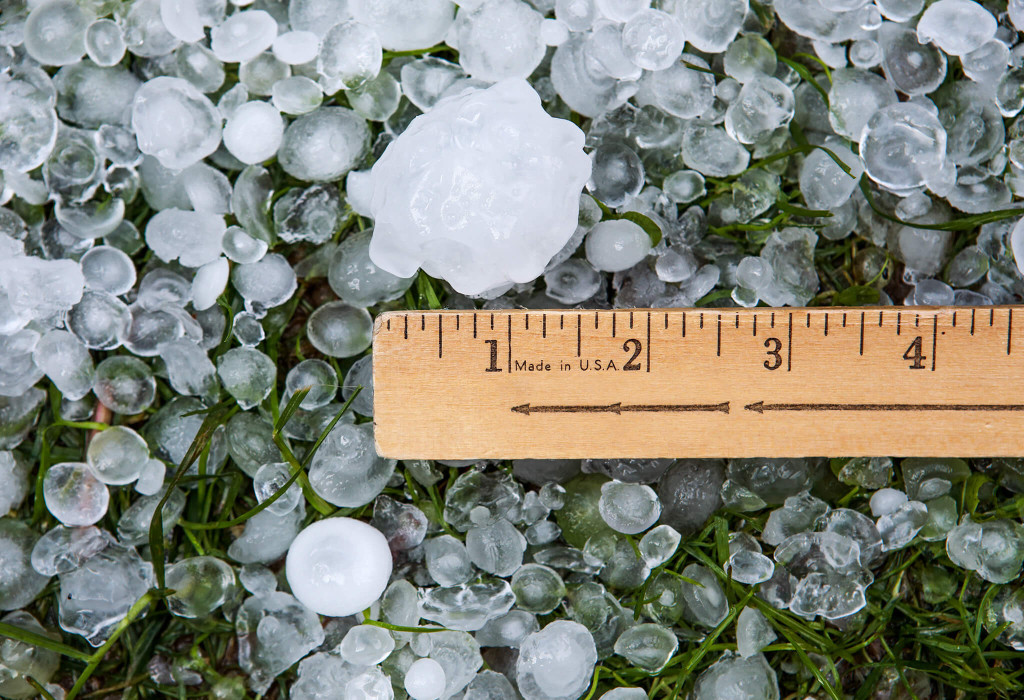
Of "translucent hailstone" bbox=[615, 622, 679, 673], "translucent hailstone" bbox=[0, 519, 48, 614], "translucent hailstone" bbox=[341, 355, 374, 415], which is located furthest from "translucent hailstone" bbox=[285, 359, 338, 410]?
"translucent hailstone" bbox=[615, 622, 679, 673]

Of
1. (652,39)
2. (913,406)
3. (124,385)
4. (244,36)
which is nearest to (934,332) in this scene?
(913,406)

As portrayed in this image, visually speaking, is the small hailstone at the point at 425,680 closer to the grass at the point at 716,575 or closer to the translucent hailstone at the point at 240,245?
the grass at the point at 716,575

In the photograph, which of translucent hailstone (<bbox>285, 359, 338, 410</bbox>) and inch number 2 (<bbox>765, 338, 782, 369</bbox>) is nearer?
inch number 2 (<bbox>765, 338, 782, 369</bbox>)

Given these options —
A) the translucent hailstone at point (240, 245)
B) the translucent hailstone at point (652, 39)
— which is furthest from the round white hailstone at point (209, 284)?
the translucent hailstone at point (652, 39)

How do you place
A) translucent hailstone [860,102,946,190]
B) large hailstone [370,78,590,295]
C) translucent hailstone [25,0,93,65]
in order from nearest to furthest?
1. large hailstone [370,78,590,295]
2. translucent hailstone [860,102,946,190]
3. translucent hailstone [25,0,93,65]

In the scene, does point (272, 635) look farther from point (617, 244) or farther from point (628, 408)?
point (617, 244)

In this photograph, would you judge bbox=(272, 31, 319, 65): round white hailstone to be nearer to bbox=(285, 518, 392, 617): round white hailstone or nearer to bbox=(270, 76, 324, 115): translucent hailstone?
bbox=(270, 76, 324, 115): translucent hailstone

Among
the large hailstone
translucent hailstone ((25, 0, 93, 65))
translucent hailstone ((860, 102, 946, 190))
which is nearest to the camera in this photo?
the large hailstone
